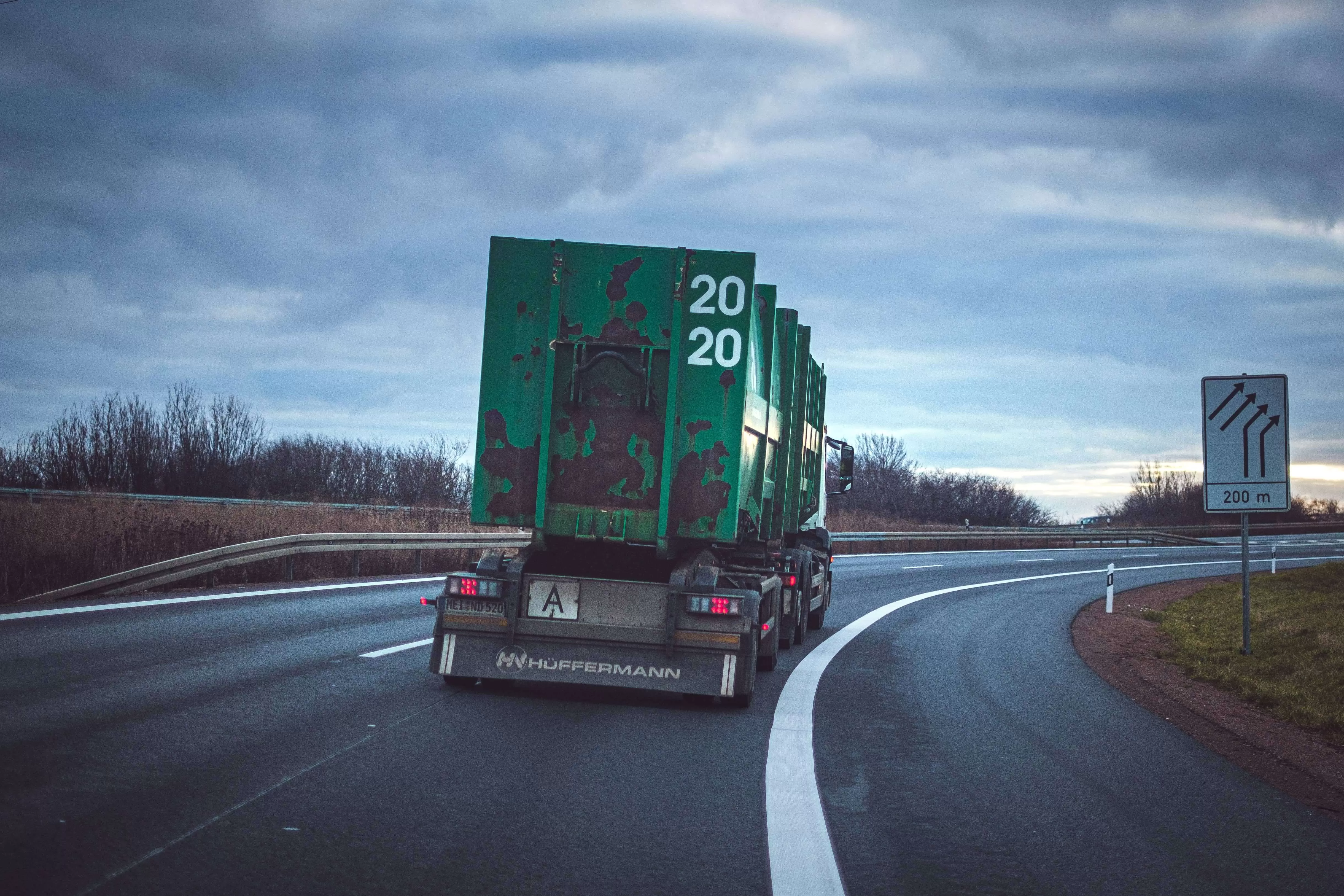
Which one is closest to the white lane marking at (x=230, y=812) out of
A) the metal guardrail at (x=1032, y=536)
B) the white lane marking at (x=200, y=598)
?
the white lane marking at (x=200, y=598)

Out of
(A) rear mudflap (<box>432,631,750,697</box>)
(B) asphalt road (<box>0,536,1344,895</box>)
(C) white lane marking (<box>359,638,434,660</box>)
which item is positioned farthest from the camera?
(C) white lane marking (<box>359,638,434,660</box>)

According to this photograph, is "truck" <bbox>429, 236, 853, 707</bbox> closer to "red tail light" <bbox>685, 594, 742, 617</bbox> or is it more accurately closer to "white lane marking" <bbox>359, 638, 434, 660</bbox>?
"red tail light" <bbox>685, 594, 742, 617</bbox>

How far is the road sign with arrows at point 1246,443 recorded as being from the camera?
556 inches

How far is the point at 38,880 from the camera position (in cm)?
390

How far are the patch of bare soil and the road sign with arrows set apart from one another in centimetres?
237

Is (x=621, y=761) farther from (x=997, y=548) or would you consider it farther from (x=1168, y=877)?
(x=997, y=548)

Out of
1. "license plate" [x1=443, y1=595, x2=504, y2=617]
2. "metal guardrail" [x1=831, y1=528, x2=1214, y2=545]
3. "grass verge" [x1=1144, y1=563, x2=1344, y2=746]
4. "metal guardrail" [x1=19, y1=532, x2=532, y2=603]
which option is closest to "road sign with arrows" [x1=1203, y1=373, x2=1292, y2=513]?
"grass verge" [x1=1144, y1=563, x2=1344, y2=746]

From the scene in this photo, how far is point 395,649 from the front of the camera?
10992mm

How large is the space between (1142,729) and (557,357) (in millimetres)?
5535

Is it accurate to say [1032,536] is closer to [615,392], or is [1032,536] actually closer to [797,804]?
[615,392]

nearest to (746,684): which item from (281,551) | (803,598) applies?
(803,598)

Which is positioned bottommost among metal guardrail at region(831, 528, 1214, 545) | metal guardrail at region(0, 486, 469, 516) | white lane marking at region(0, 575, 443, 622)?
white lane marking at region(0, 575, 443, 622)

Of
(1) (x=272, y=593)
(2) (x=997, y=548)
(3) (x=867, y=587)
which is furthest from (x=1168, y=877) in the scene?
(2) (x=997, y=548)

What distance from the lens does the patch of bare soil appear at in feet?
23.4
